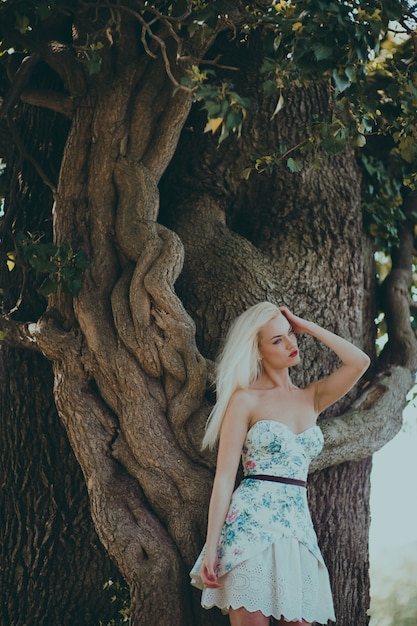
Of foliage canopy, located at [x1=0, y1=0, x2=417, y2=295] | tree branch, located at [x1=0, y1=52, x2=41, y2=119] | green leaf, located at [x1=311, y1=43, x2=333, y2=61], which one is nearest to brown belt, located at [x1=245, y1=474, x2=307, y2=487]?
foliage canopy, located at [x1=0, y1=0, x2=417, y2=295]

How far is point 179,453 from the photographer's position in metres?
4.44

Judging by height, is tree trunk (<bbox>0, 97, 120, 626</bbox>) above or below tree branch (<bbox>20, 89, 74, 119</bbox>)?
below

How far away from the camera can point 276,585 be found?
3795 mm

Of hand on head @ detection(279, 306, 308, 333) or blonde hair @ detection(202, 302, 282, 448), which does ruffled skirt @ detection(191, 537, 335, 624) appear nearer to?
blonde hair @ detection(202, 302, 282, 448)

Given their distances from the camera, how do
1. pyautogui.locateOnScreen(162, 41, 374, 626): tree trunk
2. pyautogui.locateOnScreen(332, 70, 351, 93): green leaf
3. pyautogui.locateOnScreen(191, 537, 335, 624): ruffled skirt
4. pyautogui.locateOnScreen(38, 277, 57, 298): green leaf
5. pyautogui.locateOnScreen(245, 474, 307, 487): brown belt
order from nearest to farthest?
1. pyautogui.locateOnScreen(191, 537, 335, 624): ruffled skirt
2. pyautogui.locateOnScreen(245, 474, 307, 487): brown belt
3. pyautogui.locateOnScreen(332, 70, 351, 93): green leaf
4. pyautogui.locateOnScreen(38, 277, 57, 298): green leaf
5. pyautogui.locateOnScreen(162, 41, 374, 626): tree trunk

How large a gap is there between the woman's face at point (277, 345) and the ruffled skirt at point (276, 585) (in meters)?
0.82

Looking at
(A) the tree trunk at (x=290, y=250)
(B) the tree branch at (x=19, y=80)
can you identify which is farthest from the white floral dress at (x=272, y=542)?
(B) the tree branch at (x=19, y=80)

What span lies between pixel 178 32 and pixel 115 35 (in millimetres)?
334

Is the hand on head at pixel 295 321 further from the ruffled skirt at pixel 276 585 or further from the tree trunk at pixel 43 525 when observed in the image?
the tree trunk at pixel 43 525

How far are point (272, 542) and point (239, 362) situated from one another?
0.81 metres

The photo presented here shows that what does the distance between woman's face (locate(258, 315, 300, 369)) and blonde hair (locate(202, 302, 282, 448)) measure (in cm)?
3

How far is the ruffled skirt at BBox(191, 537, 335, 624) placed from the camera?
12.4 ft

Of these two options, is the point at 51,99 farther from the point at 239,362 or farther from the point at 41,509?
the point at 41,509

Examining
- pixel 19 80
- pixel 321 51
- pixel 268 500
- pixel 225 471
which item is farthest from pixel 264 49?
pixel 268 500
